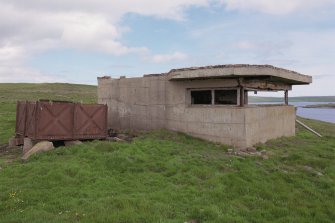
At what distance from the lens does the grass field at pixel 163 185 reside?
8456 millimetres

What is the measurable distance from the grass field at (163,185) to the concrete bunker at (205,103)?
1547 mm

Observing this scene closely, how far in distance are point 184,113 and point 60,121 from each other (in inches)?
230

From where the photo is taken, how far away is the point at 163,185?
414 inches

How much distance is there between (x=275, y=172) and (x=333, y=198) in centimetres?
221

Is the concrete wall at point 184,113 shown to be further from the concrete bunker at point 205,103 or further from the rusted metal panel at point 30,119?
the rusted metal panel at point 30,119

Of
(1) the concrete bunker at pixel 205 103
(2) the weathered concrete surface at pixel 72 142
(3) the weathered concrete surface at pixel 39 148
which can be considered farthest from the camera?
(1) the concrete bunker at pixel 205 103

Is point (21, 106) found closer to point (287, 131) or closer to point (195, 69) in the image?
point (195, 69)

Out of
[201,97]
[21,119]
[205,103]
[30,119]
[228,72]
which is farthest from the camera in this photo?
[201,97]

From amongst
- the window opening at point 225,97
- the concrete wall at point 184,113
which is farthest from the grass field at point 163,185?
the window opening at point 225,97

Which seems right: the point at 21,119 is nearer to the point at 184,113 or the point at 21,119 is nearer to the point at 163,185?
the point at 184,113

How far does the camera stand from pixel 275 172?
480 inches

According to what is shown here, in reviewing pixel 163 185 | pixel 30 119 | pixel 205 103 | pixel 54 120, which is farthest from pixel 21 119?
pixel 163 185

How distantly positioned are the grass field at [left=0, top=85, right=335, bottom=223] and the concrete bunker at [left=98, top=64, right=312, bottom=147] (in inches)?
60.9

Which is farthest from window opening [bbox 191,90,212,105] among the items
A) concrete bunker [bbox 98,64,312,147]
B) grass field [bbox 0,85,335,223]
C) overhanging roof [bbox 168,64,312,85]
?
grass field [bbox 0,85,335,223]
